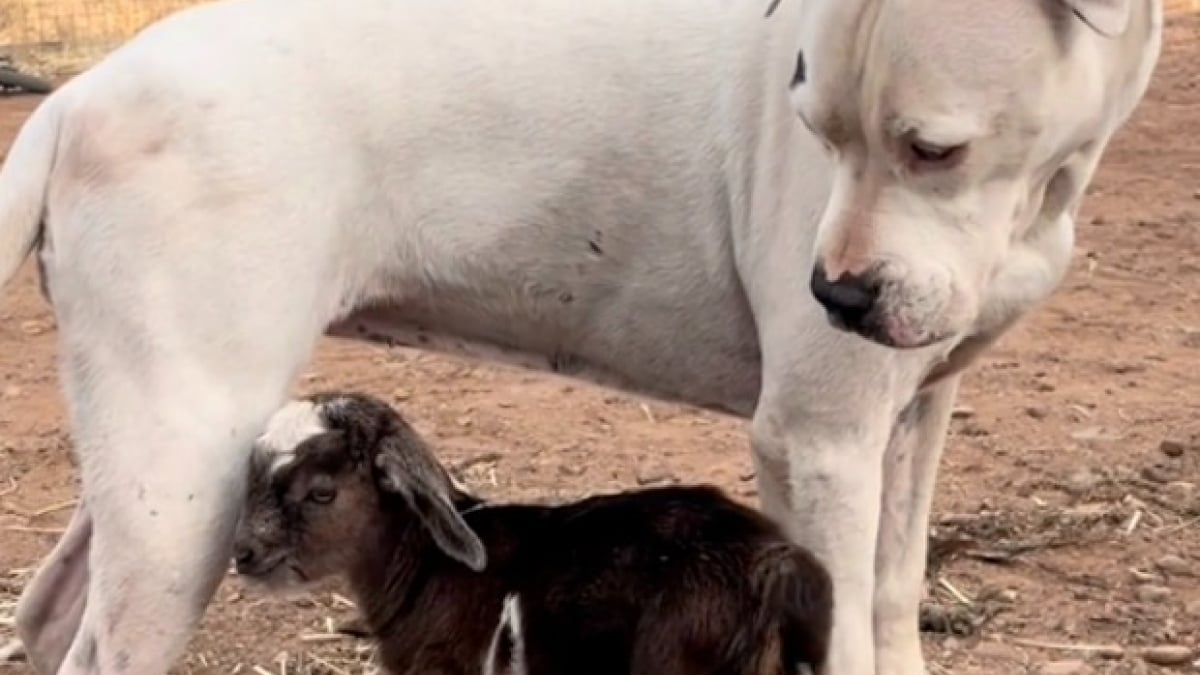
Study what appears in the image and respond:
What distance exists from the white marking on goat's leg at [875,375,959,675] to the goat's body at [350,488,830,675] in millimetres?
474

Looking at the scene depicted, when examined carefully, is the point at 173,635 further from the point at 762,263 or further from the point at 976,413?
the point at 976,413

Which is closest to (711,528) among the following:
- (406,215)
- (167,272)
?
(406,215)

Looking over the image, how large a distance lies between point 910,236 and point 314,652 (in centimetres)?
184

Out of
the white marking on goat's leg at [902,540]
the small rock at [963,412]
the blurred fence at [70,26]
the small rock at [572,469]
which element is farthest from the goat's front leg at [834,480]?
the blurred fence at [70,26]

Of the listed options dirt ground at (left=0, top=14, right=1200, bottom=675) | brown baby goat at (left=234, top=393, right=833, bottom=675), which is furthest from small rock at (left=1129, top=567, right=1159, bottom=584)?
brown baby goat at (left=234, top=393, right=833, bottom=675)

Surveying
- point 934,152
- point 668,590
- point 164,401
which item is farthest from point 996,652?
point 164,401

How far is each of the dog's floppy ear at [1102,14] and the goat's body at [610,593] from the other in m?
0.90

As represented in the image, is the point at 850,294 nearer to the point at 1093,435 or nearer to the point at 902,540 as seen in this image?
the point at 902,540

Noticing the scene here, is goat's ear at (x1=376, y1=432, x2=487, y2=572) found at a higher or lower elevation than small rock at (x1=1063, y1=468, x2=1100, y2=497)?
higher

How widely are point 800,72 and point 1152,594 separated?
185 cm

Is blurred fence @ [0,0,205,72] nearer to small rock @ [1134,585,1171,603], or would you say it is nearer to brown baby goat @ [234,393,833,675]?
small rock @ [1134,585,1171,603]

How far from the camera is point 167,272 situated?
3.12 meters

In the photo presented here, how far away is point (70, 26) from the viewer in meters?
11.9

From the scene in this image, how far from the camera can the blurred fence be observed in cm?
1169
